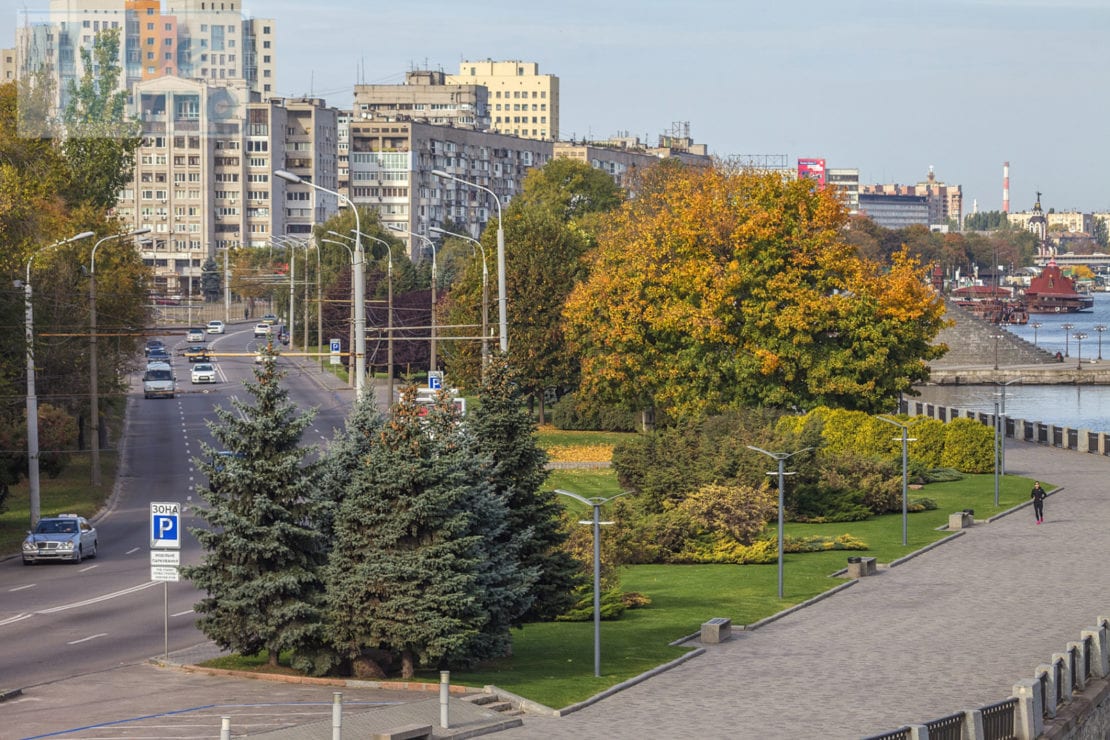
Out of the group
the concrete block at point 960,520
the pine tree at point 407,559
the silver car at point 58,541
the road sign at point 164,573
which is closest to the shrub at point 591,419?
the concrete block at point 960,520

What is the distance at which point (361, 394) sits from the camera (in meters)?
34.3

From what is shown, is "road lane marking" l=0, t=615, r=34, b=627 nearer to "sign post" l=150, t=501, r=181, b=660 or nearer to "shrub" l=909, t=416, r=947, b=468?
"sign post" l=150, t=501, r=181, b=660

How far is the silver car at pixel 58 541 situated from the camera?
154 feet

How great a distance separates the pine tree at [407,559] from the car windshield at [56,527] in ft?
62.8

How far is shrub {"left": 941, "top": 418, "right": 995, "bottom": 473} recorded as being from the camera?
240 ft

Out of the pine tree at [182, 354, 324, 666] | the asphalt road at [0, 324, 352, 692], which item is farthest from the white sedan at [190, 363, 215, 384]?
the pine tree at [182, 354, 324, 666]

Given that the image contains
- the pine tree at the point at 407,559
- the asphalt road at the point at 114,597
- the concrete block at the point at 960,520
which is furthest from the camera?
the concrete block at the point at 960,520

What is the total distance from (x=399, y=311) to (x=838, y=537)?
2703 inches

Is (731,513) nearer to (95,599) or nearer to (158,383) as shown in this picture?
(95,599)

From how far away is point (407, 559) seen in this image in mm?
30375

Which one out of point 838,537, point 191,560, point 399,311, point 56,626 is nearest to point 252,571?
point 56,626

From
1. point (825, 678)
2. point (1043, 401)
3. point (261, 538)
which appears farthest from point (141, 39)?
point (1043, 401)

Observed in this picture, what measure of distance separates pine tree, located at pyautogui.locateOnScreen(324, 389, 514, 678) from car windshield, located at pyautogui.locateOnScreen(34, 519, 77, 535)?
62.8 feet

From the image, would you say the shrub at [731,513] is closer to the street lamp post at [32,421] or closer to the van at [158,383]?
the street lamp post at [32,421]
